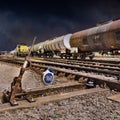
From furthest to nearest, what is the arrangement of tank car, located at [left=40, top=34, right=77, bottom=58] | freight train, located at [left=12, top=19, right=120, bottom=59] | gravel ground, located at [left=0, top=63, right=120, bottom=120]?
tank car, located at [left=40, top=34, right=77, bottom=58] → freight train, located at [left=12, top=19, right=120, bottom=59] → gravel ground, located at [left=0, top=63, right=120, bottom=120]

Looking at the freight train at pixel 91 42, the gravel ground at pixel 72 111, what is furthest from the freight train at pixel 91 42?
the gravel ground at pixel 72 111

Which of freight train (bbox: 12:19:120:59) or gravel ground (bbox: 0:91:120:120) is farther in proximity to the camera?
freight train (bbox: 12:19:120:59)

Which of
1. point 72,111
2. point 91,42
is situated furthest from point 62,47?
point 72,111

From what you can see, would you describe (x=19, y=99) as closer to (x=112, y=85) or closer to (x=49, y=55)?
(x=112, y=85)

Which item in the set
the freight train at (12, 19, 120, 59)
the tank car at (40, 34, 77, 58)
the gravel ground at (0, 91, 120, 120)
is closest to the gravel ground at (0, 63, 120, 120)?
the gravel ground at (0, 91, 120, 120)

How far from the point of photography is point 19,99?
493 centimetres

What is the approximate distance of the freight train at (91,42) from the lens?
1812 centimetres

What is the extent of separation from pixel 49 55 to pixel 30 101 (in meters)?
31.9

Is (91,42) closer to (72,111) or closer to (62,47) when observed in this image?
(62,47)

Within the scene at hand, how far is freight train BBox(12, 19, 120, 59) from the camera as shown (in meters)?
18.1

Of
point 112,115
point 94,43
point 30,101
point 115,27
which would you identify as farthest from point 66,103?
point 94,43

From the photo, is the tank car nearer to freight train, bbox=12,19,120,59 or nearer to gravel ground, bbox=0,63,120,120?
freight train, bbox=12,19,120,59

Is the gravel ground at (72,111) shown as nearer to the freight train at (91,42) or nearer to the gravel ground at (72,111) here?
the gravel ground at (72,111)

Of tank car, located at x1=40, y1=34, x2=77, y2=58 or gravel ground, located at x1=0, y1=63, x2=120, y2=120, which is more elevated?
tank car, located at x1=40, y1=34, x2=77, y2=58
